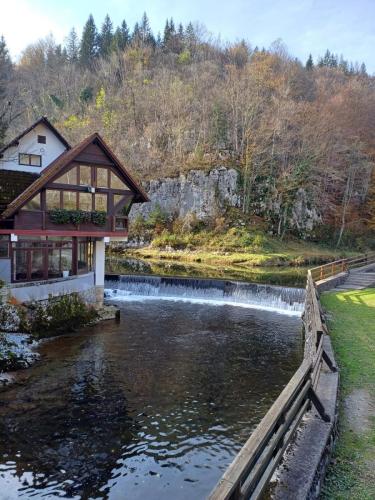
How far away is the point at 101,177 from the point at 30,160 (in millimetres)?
4027

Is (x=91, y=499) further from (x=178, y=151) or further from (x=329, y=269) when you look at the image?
(x=178, y=151)

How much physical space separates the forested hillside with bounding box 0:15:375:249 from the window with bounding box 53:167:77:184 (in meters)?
25.8

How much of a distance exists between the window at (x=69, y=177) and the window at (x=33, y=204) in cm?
129

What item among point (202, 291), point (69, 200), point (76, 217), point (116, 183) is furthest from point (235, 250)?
point (69, 200)

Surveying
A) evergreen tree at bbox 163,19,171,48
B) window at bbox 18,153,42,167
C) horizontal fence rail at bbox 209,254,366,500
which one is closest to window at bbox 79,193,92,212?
window at bbox 18,153,42,167

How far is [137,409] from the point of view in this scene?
34.8ft

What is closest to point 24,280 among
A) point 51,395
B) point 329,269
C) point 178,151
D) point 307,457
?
point 51,395

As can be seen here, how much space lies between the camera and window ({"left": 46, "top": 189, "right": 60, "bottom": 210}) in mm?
19359

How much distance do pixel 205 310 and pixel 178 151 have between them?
3961cm

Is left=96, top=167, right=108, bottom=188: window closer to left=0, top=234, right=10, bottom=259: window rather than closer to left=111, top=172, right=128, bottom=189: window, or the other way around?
left=111, top=172, right=128, bottom=189: window

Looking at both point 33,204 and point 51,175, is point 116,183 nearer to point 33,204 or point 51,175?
point 51,175

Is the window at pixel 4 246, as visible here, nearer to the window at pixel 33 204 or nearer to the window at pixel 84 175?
the window at pixel 33 204

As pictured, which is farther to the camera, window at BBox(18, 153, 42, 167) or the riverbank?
the riverbank

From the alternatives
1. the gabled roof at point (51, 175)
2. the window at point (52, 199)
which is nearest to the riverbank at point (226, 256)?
the gabled roof at point (51, 175)
